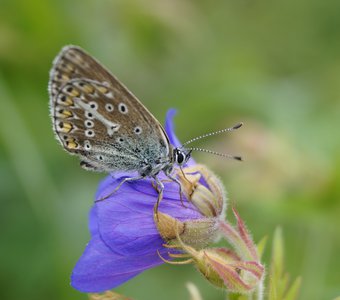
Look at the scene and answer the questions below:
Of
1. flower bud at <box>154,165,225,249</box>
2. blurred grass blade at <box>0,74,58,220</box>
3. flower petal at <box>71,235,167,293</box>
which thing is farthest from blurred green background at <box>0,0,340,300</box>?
flower petal at <box>71,235,167,293</box>

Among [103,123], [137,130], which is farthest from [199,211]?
[103,123]

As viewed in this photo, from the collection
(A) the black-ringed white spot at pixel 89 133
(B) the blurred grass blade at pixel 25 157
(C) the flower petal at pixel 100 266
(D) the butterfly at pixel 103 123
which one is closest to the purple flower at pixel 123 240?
(C) the flower petal at pixel 100 266

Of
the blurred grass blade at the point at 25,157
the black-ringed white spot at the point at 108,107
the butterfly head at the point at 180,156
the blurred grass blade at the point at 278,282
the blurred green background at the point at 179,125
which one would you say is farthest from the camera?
the blurred grass blade at the point at 25,157

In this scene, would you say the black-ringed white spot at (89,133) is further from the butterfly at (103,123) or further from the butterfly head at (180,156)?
the butterfly head at (180,156)

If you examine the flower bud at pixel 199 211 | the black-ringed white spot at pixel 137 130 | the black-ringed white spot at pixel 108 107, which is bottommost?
the flower bud at pixel 199 211

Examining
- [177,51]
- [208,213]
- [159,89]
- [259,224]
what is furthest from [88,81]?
[177,51]

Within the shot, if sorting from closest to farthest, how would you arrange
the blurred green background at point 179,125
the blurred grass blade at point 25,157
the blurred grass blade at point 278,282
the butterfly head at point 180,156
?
the blurred grass blade at point 278,282 → the butterfly head at point 180,156 → the blurred green background at point 179,125 → the blurred grass blade at point 25,157

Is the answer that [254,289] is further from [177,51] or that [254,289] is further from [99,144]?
[177,51]

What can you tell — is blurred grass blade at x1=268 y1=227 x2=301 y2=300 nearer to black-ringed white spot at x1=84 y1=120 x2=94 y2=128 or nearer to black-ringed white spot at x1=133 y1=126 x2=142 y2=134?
black-ringed white spot at x1=133 y1=126 x2=142 y2=134
